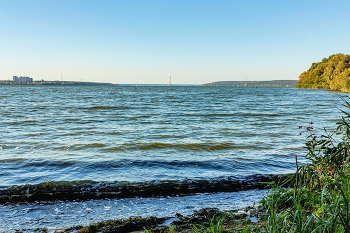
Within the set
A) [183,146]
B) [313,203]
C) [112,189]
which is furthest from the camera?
[183,146]

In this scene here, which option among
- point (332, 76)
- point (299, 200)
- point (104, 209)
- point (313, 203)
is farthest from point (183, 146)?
point (332, 76)

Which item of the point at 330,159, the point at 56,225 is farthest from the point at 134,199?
the point at 330,159

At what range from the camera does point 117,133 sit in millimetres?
13094

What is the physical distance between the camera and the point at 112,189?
18.9 feet

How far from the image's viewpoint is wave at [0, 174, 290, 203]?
5445 millimetres

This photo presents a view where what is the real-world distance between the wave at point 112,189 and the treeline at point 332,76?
58.8 meters

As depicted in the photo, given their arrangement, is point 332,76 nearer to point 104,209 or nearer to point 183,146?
point 183,146

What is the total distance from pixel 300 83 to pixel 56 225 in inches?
5703

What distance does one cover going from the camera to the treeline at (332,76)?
67375mm

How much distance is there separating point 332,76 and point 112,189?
96888 millimetres

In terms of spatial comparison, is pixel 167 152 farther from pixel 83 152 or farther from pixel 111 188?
pixel 111 188

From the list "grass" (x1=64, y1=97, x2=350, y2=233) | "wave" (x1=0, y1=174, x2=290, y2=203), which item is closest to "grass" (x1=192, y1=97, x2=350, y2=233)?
"grass" (x1=64, y1=97, x2=350, y2=233)

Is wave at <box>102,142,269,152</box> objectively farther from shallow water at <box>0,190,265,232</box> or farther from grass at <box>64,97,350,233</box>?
grass at <box>64,97,350,233</box>

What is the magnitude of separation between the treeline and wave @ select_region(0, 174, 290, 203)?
5884 cm
